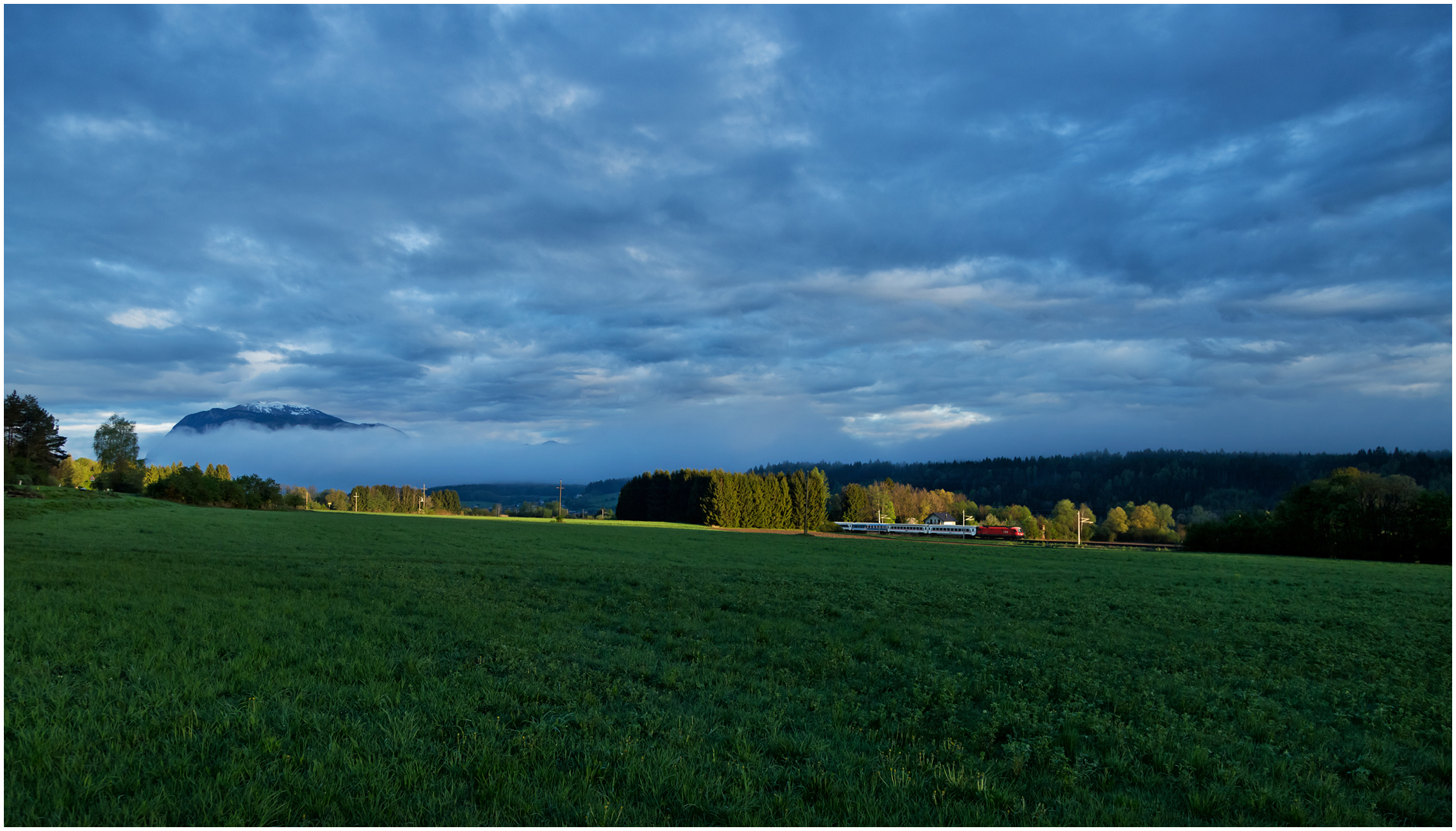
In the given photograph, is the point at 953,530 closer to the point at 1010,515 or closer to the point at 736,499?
the point at 736,499

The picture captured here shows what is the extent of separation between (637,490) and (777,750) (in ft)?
454

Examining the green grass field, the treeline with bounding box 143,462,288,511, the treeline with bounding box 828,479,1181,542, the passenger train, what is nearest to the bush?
the treeline with bounding box 143,462,288,511

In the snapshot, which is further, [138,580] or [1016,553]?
[1016,553]

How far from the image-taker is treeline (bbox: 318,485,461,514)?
151m

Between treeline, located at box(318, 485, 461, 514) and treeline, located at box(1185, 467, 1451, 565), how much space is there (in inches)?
5414

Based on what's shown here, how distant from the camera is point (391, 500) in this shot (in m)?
158

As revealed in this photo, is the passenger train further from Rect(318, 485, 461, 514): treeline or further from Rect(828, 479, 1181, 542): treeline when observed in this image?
Rect(318, 485, 461, 514): treeline

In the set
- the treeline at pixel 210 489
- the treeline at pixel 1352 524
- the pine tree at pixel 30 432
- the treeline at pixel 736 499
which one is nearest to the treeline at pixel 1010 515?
the treeline at pixel 736 499

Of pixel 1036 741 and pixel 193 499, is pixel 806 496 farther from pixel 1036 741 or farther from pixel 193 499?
pixel 1036 741

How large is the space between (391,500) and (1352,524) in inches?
6568

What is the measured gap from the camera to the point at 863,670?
10516 mm

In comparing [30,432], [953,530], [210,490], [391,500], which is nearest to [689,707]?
[30,432]

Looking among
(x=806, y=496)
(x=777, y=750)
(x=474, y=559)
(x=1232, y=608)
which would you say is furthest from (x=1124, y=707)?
(x=806, y=496)

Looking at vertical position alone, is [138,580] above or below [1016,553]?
above
